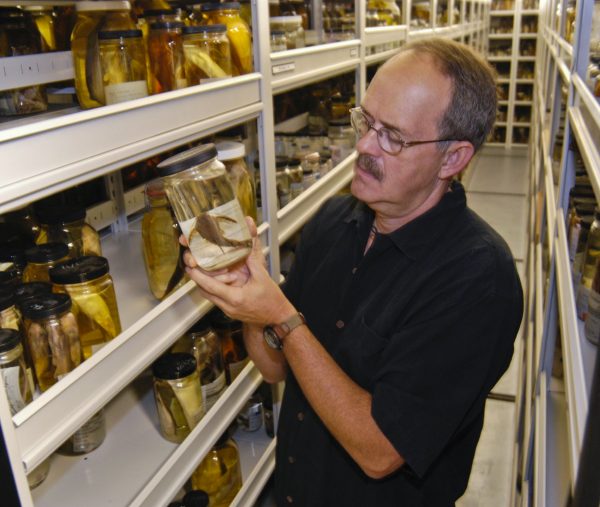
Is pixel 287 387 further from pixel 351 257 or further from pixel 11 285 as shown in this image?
pixel 11 285

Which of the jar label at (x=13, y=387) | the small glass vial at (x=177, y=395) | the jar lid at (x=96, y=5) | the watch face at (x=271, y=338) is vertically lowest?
the small glass vial at (x=177, y=395)

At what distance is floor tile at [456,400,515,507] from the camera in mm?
2418

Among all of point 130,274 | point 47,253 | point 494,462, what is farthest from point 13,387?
point 494,462

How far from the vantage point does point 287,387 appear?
1.51 m

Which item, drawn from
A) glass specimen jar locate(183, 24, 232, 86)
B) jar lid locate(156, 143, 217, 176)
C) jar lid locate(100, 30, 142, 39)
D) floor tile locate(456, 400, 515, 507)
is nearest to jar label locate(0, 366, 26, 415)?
jar lid locate(156, 143, 217, 176)

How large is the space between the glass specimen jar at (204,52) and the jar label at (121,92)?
224 mm

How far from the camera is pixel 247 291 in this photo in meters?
1.14

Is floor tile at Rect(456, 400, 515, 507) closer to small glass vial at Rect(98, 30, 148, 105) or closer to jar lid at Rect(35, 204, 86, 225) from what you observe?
jar lid at Rect(35, 204, 86, 225)

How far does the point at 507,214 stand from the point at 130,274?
484 centimetres

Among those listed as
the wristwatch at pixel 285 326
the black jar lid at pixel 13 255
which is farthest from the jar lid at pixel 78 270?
the wristwatch at pixel 285 326

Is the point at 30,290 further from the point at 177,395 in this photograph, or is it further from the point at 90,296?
the point at 177,395

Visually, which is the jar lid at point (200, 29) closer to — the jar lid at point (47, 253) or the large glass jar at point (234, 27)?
the large glass jar at point (234, 27)

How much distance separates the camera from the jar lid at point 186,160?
3.24 ft

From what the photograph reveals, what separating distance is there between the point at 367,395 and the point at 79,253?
2.27ft
